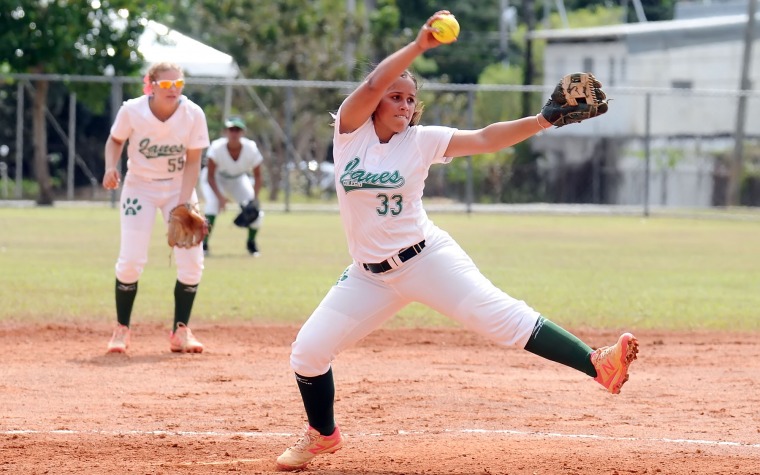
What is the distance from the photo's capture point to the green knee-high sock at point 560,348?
5.29m

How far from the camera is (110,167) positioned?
862 centimetres

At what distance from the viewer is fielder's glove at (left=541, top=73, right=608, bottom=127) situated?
209 inches

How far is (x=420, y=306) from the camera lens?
12180 millimetres

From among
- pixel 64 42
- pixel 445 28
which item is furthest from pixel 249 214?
pixel 64 42

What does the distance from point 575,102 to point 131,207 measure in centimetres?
416

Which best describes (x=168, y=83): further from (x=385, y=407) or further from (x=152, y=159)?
(x=385, y=407)

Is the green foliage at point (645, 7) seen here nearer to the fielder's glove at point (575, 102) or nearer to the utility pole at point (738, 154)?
the utility pole at point (738, 154)

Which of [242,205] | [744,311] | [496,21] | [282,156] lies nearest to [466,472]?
[744,311]

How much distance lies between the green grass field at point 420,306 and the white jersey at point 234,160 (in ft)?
3.78

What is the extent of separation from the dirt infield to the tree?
58.8 feet

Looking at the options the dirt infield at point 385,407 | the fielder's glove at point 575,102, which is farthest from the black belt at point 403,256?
the dirt infield at point 385,407

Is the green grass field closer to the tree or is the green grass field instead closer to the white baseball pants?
the tree

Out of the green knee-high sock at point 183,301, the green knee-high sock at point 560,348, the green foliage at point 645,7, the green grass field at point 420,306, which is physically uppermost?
the green foliage at point 645,7

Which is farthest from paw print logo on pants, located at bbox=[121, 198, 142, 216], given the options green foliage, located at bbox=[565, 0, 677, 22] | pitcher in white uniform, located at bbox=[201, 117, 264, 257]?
green foliage, located at bbox=[565, 0, 677, 22]
